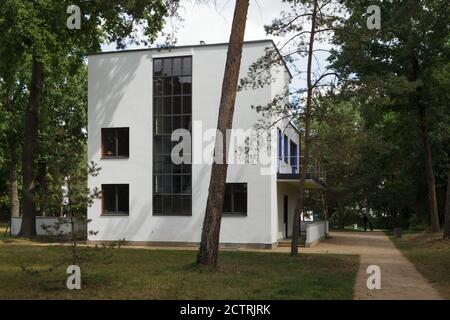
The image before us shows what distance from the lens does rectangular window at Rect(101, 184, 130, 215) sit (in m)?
26.5

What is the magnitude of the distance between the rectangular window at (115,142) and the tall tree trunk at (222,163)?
42.1 ft

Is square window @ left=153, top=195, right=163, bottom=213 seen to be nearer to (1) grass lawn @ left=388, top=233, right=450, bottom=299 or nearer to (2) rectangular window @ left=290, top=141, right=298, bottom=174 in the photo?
(2) rectangular window @ left=290, top=141, right=298, bottom=174

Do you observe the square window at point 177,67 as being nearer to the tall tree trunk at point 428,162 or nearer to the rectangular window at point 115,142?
the rectangular window at point 115,142

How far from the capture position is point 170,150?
1024 inches

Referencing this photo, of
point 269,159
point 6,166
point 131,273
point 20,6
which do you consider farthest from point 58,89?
point 131,273

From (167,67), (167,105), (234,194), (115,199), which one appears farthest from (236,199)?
(167,67)

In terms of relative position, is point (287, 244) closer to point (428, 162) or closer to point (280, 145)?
point (280, 145)

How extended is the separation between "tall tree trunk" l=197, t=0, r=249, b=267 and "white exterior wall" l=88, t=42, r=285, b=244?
9.78m

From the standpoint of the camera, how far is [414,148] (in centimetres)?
3744

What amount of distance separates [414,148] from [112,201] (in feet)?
68.9

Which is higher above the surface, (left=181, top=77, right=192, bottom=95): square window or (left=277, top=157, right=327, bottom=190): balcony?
(left=181, top=77, right=192, bottom=95): square window

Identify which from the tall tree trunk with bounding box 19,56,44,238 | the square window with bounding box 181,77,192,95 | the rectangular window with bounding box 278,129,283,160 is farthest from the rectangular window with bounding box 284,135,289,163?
the tall tree trunk with bounding box 19,56,44,238

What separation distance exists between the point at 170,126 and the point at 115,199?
4.32 metres
